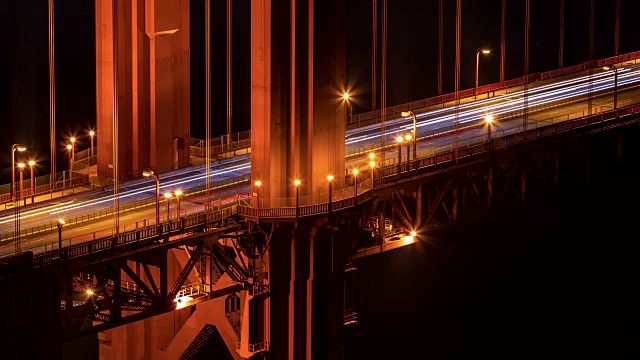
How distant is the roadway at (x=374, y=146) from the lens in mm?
91188

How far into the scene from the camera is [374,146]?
10706 centimetres

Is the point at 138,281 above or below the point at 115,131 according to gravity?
below

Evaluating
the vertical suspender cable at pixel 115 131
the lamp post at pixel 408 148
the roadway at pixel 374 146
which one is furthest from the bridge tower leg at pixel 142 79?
the lamp post at pixel 408 148

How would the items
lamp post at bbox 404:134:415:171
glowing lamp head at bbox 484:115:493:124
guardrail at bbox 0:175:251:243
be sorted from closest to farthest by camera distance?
1. guardrail at bbox 0:175:251:243
2. lamp post at bbox 404:134:415:171
3. glowing lamp head at bbox 484:115:493:124

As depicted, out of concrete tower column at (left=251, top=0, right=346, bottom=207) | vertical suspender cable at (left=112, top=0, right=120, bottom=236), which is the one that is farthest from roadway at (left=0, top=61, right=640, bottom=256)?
concrete tower column at (left=251, top=0, right=346, bottom=207)

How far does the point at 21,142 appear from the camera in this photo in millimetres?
124312

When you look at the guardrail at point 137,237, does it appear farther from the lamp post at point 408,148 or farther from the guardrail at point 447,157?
the lamp post at point 408,148

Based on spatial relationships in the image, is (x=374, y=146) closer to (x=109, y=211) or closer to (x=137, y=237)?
(x=109, y=211)

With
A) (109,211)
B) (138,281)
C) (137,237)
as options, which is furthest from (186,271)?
(109,211)

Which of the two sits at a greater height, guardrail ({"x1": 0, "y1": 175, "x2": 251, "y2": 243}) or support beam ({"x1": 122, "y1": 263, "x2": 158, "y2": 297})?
guardrail ({"x1": 0, "y1": 175, "x2": 251, "y2": 243})

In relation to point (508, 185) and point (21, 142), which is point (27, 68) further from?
point (508, 185)

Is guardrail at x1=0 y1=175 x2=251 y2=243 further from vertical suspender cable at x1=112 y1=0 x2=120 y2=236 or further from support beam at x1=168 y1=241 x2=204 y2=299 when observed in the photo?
support beam at x1=168 y1=241 x2=204 y2=299

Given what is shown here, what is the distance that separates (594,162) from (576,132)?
427 cm

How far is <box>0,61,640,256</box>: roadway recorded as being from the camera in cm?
9119
